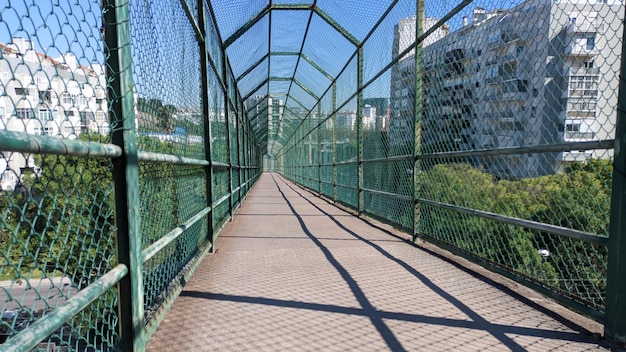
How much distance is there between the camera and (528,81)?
323 centimetres

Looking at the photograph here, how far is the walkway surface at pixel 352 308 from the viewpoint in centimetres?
234

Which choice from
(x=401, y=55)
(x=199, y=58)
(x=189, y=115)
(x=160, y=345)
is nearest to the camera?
(x=160, y=345)

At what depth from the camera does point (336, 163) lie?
1020 centimetres

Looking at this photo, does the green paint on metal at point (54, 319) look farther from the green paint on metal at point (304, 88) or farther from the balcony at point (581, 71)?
the green paint on metal at point (304, 88)

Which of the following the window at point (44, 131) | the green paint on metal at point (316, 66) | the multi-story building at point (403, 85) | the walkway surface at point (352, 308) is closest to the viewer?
the window at point (44, 131)

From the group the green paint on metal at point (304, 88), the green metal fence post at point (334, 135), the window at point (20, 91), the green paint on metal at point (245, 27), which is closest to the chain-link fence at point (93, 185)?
the window at point (20, 91)

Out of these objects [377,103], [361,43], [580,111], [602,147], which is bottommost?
[602,147]

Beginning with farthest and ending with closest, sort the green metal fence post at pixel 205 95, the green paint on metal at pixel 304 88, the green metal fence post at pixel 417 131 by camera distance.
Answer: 1. the green paint on metal at pixel 304 88
2. the green metal fence post at pixel 417 131
3. the green metal fence post at pixel 205 95

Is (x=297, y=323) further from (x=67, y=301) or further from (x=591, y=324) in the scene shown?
(x=591, y=324)

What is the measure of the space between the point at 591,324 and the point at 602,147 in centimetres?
106

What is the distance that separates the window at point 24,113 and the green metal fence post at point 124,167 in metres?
0.62

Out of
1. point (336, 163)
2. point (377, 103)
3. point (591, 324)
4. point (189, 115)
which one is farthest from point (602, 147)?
point (336, 163)

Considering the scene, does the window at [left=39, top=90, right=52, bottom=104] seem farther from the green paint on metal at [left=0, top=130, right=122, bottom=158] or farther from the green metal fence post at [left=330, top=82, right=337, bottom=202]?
the green metal fence post at [left=330, top=82, right=337, bottom=202]

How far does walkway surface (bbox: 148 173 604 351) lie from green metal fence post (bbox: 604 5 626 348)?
0.16 metres
